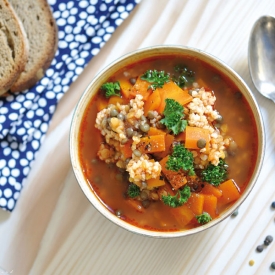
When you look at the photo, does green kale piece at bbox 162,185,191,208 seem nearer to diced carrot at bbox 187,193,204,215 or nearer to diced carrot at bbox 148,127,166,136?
diced carrot at bbox 187,193,204,215

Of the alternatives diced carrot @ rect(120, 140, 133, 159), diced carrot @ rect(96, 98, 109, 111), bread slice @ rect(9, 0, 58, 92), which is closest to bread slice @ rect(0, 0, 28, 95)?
bread slice @ rect(9, 0, 58, 92)

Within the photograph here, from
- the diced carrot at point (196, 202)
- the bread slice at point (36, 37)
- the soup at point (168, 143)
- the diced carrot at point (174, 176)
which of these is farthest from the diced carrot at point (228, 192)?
the bread slice at point (36, 37)

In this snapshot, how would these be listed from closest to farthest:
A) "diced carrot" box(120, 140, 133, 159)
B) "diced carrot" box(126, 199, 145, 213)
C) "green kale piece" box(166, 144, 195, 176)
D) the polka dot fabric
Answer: "green kale piece" box(166, 144, 195, 176)
"diced carrot" box(120, 140, 133, 159)
"diced carrot" box(126, 199, 145, 213)
the polka dot fabric

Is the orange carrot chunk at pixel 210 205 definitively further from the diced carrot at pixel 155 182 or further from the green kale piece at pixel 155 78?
the green kale piece at pixel 155 78

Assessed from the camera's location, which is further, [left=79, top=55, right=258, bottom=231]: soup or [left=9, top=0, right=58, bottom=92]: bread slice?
[left=9, top=0, right=58, bottom=92]: bread slice

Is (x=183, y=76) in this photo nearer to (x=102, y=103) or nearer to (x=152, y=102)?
(x=152, y=102)

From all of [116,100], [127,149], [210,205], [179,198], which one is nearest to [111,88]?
[116,100]
